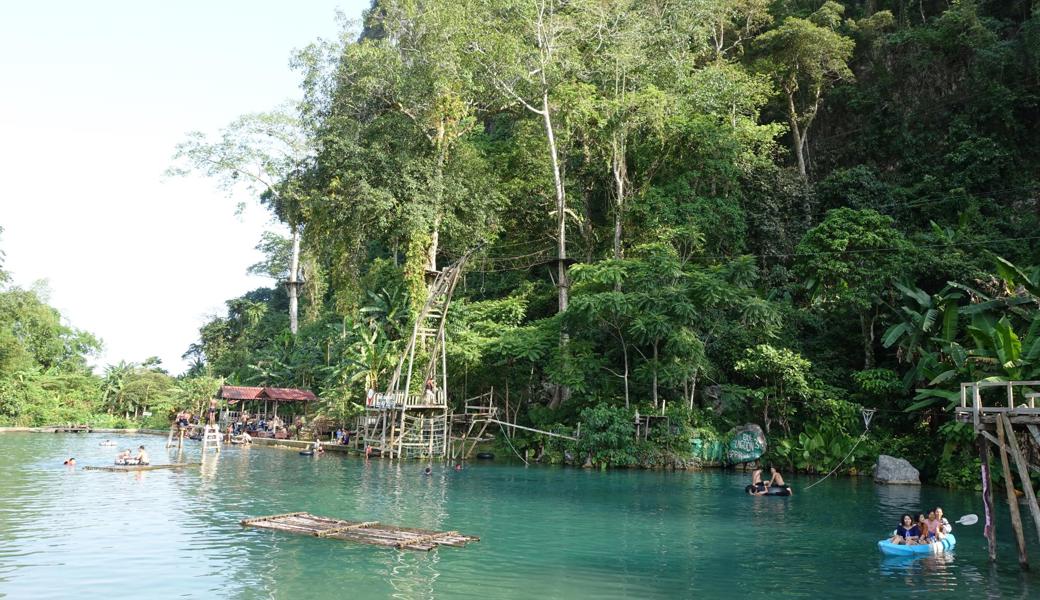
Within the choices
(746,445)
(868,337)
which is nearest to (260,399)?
(746,445)

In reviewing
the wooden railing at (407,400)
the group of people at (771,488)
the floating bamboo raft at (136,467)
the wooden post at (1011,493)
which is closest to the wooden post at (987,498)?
the wooden post at (1011,493)

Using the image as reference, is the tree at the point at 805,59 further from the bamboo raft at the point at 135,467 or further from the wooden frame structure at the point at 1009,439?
the bamboo raft at the point at 135,467

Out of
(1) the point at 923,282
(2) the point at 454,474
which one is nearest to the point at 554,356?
(2) the point at 454,474

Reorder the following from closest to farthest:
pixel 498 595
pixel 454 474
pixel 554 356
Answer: pixel 498 595 → pixel 454 474 → pixel 554 356

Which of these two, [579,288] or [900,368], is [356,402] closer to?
[579,288]

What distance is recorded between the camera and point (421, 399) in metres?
34.2

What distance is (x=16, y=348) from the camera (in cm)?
5100

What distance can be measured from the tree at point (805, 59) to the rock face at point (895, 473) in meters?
18.4

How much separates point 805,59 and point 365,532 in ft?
115

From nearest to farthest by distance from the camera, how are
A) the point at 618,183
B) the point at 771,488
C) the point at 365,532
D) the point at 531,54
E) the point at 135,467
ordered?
the point at 365,532 < the point at 771,488 < the point at 135,467 < the point at 531,54 < the point at 618,183

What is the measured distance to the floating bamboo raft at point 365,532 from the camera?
14.8m

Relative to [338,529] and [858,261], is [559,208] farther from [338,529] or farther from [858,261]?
[338,529]

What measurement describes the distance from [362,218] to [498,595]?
1136 inches

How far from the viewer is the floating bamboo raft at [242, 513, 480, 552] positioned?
1481 centimetres
